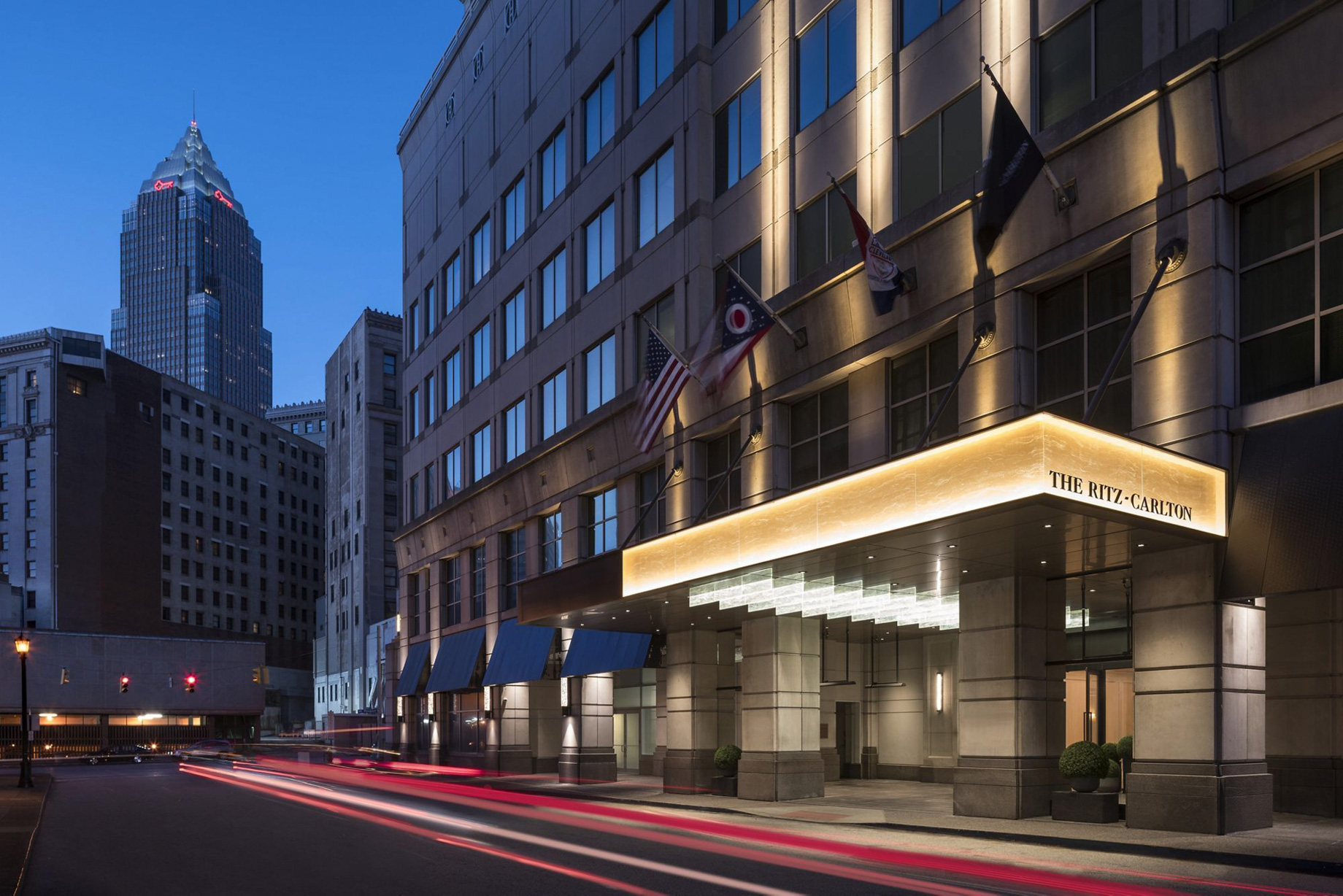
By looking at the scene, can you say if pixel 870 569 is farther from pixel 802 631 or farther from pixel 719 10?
pixel 719 10

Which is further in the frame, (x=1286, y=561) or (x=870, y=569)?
(x=870, y=569)

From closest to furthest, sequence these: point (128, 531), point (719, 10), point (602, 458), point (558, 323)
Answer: point (719, 10), point (602, 458), point (558, 323), point (128, 531)

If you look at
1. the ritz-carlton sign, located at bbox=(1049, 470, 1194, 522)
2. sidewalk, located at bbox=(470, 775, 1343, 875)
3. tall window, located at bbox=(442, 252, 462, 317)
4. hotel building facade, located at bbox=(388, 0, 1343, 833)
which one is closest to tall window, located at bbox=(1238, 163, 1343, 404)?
hotel building facade, located at bbox=(388, 0, 1343, 833)

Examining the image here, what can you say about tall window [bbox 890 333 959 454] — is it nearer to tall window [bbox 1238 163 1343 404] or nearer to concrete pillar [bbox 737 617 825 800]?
concrete pillar [bbox 737 617 825 800]

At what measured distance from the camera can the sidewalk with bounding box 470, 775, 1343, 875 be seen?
58.9 ft

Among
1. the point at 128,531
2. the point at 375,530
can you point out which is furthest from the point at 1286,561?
Answer: the point at 128,531

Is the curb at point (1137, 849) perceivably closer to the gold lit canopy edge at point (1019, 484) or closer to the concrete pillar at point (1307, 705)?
the gold lit canopy edge at point (1019, 484)

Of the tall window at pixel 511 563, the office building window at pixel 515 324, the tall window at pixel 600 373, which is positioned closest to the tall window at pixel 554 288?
the office building window at pixel 515 324

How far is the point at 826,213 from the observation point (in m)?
33.5

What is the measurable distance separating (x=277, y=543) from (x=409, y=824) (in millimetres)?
154384

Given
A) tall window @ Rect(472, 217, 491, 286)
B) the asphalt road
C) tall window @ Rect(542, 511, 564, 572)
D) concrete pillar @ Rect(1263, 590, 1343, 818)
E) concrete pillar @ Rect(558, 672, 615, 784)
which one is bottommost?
concrete pillar @ Rect(558, 672, 615, 784)

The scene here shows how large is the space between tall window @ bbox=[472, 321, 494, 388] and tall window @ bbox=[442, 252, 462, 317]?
129 inches

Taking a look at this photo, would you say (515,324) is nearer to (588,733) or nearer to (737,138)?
(588,733)

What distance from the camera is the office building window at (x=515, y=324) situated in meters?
55.0
